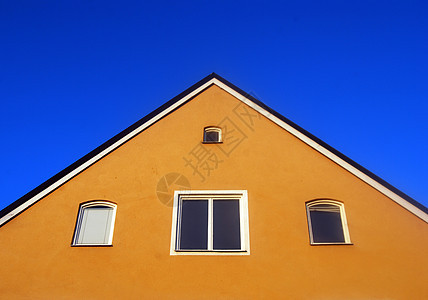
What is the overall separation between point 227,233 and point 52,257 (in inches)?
191

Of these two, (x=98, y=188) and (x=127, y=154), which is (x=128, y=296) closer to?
(x=98, y=188)

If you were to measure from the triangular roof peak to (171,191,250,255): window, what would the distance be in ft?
9.20

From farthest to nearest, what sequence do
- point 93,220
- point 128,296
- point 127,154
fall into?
point 127,154, point 93,220, point 128,296

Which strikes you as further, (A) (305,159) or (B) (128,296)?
(A) (305,159)

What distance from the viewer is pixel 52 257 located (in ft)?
30.0

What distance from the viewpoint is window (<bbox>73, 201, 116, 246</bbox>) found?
31.4 feet

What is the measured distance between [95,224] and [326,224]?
22.2ft

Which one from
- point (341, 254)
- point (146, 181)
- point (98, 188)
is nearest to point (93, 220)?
point (98, 188)

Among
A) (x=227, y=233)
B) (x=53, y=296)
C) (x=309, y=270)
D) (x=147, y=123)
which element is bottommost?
(x=53, y=296)

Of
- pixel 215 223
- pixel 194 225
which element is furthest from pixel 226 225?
pixel 194 225

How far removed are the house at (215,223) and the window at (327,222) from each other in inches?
1.2

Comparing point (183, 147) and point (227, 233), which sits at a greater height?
point (183, 147)

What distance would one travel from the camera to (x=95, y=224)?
32.3ft

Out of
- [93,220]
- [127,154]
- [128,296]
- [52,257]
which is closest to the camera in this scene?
[128,296]
